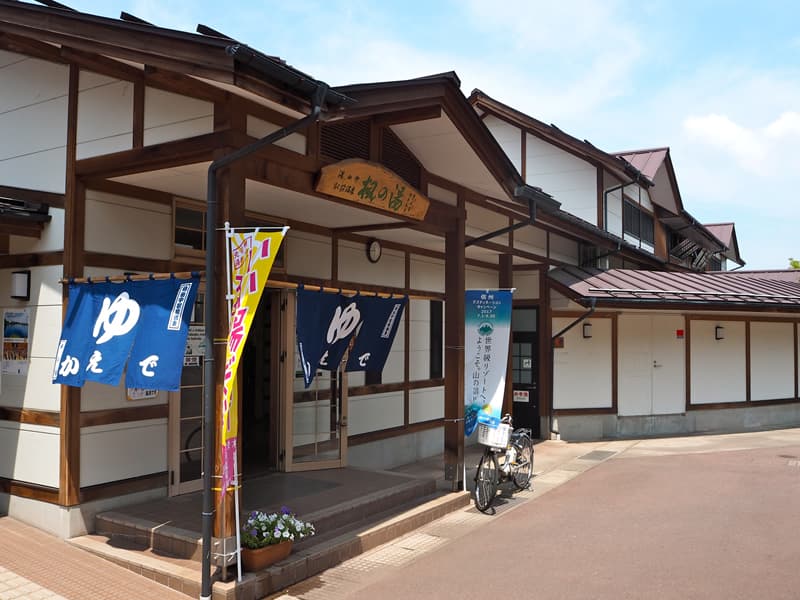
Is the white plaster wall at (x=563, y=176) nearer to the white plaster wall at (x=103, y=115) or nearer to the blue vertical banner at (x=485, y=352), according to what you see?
the blue vertical banner at (x=485, y=352)

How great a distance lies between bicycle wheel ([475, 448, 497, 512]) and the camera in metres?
8.91

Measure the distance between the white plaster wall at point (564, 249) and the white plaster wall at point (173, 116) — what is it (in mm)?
10464

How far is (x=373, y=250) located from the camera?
1080cm

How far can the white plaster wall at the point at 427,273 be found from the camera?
12.0m

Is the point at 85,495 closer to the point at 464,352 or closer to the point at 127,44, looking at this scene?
the point at 127,44

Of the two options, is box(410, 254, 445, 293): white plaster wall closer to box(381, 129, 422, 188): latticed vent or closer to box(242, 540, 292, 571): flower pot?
box(381, 129, 422, 188): latticed vent

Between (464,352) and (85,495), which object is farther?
(464,352)

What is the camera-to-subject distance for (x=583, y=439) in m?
14.9

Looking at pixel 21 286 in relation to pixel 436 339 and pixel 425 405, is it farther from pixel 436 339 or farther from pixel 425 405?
pixel 436 339

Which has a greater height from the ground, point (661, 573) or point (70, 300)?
point (70, 300)

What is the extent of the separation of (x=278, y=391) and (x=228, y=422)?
12.0ft

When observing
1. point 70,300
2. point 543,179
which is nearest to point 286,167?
point 70,300

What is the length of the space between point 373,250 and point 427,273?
1859 mm

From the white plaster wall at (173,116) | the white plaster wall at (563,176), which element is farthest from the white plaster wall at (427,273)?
the white plaster wall at (173,116)
